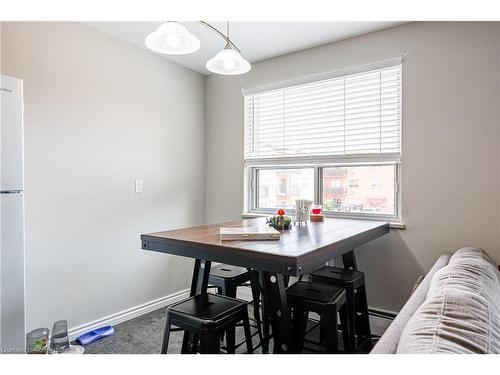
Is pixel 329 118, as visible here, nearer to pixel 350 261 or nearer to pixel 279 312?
pixel 350 261

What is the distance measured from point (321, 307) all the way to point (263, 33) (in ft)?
6.90

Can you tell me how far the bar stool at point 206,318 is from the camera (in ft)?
4.66

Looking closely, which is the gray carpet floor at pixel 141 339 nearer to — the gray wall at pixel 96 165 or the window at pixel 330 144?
the gray wall at pixel 96 165

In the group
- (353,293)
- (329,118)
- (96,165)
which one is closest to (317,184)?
(329,118)

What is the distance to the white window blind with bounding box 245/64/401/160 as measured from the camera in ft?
8.08

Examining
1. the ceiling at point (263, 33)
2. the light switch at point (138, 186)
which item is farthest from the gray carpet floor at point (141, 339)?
the ceiling at point (263, 33)

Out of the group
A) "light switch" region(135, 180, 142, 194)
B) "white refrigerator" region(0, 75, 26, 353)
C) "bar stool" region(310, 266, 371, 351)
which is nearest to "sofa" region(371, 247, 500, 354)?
"bar stool" region(310, 266, 371, 351)

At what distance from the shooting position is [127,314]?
2701 millimetres

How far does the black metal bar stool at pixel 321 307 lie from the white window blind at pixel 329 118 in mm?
1238
